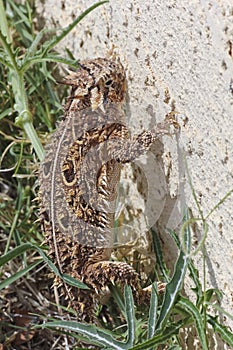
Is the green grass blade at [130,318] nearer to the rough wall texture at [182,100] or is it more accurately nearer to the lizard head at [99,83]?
the rough wall texture at [182,100]

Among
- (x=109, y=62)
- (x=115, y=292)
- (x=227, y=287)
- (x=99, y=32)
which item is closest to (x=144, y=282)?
(x=115, y=292)

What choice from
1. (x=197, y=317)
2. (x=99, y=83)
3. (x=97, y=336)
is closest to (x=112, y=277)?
(x=97, y=336)

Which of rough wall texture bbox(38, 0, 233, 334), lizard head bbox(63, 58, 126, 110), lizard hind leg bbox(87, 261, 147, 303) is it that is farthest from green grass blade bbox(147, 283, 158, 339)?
lizard head bbox(63, 58, 126, 110)

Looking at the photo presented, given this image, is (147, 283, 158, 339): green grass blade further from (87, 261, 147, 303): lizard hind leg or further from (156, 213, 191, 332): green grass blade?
(87, 261, 147, 303): lizard hind leg

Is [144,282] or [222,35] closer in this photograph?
[222,35]

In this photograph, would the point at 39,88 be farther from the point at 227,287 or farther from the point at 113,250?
the point at 227,287

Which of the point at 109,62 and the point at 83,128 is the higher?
the point at 109,62

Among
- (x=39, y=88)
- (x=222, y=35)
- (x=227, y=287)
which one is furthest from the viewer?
(x=39, y=88)
